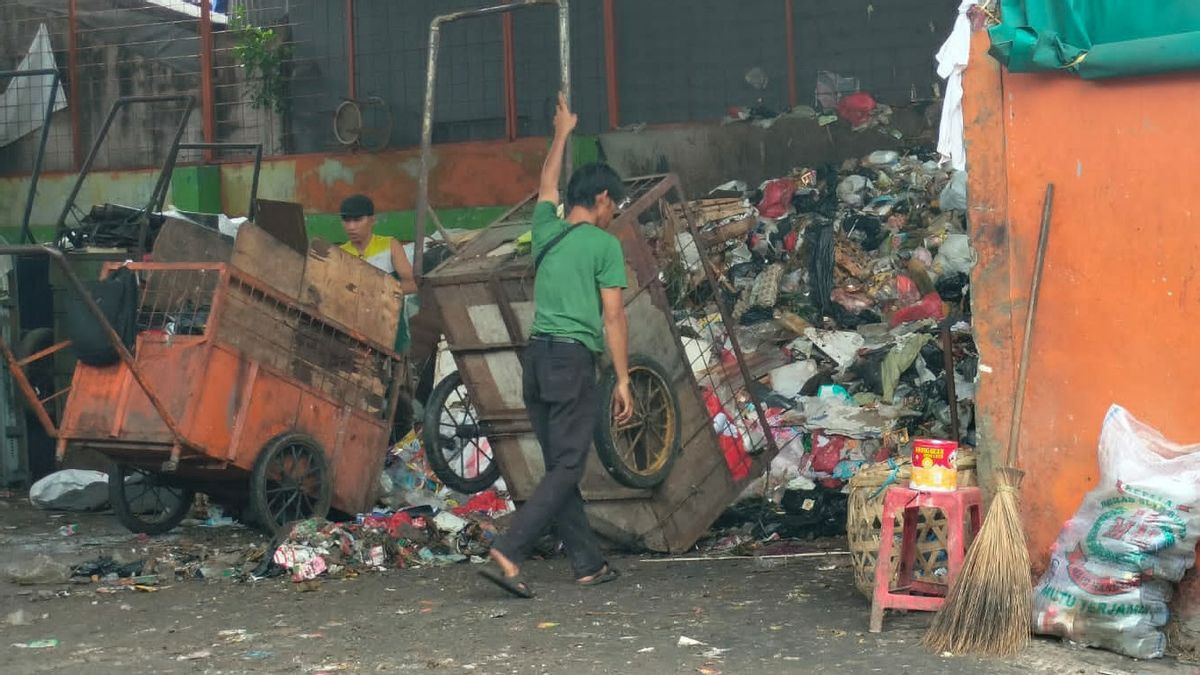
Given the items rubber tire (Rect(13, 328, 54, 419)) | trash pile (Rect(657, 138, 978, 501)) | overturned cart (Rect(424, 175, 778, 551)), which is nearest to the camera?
overturned cart (Rect(424, 175, 778, 551))

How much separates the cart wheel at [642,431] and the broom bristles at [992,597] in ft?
6.25

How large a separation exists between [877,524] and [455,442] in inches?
130

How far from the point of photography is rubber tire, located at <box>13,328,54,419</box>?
10.1m

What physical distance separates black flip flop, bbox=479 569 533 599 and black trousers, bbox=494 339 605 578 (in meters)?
0.08

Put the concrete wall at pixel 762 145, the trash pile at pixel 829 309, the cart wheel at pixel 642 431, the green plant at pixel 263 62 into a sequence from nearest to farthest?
the cart wheel at pixel 642 431
the trash pile at pixel 829 309
the concrete wall at pixel 762 145
the green plant at pixel 263 62

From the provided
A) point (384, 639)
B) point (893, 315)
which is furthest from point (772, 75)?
point (384, 639)

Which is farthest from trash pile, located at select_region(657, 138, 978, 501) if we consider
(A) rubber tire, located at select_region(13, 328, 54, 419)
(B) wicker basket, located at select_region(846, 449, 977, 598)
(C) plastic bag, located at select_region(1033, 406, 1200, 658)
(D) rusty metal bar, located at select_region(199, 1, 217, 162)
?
(D) rusty metal bar, located at select_region(199, 1, 217, 162)

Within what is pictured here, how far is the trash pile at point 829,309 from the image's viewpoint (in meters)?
8.82

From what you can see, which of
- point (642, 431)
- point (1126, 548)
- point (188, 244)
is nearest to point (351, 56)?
point (188, 244)

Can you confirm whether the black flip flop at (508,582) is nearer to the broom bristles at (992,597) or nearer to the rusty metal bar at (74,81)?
the broom bristles at (992,597)

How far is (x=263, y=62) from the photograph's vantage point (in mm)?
13953

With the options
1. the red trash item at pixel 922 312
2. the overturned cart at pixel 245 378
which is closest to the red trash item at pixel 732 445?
the overturned cart at pixel 245 378

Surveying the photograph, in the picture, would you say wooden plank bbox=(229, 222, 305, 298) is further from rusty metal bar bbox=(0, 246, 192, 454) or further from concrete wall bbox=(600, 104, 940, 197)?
concrete wall bbox=(600, 104, 940, 197)

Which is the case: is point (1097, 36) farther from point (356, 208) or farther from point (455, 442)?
point (356, 208)
